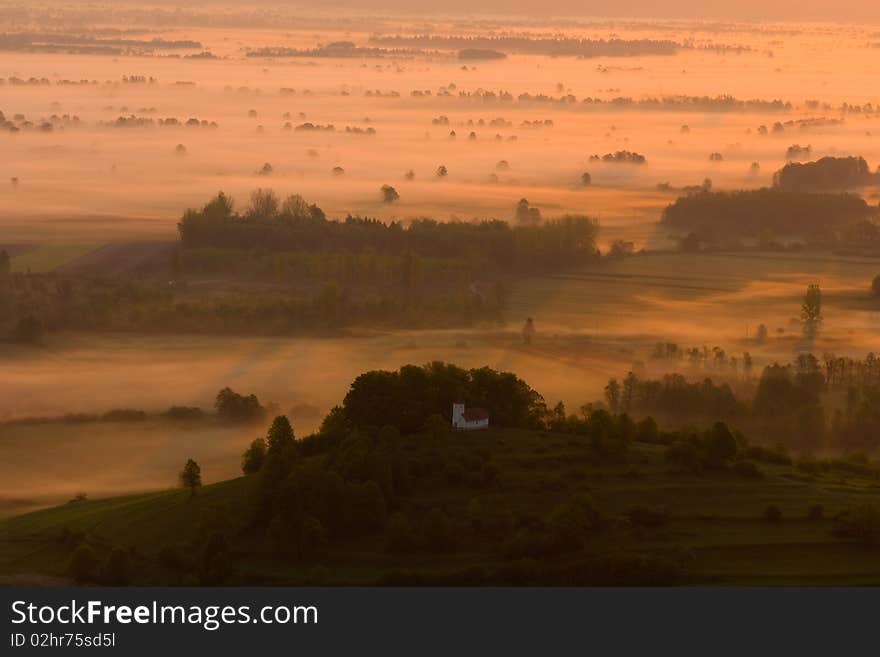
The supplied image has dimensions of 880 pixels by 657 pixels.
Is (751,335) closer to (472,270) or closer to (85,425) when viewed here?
(472,270)

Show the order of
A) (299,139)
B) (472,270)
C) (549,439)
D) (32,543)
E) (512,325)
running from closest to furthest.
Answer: (32,543) → (549,439) → (512,325) → (472,270) → (299,139)

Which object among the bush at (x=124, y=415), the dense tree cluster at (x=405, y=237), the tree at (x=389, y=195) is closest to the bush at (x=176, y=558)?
the bush at (x=124, y=415)

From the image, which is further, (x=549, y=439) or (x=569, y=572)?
(x=549, y=439)

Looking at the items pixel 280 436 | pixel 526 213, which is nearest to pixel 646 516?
pixel 280 436

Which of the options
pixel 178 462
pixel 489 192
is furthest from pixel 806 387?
pixel 489 192

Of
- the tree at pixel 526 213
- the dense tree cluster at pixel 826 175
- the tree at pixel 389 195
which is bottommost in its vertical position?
the tree at pixel 526 213

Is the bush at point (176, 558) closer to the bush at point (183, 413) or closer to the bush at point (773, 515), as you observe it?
the bush at point (773, 515)

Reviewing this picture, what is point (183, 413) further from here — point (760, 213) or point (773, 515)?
point (760, 213)
